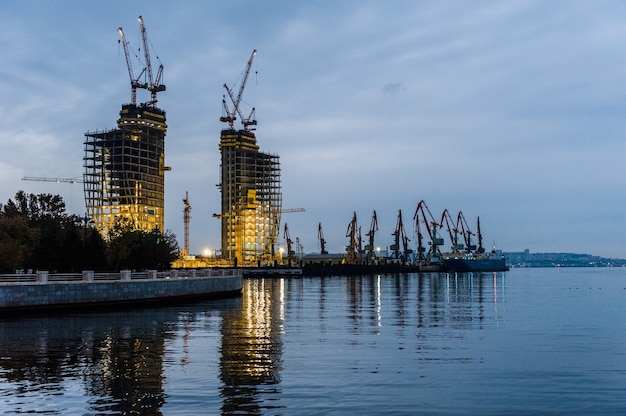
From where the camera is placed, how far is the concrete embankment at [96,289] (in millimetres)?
59281

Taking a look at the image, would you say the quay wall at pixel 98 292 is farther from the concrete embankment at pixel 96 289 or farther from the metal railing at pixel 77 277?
the metal railing at pixel 77 277

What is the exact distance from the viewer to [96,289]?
66.3 m

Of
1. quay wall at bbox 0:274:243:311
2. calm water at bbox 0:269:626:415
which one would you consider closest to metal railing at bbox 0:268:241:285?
quay wall at bbox 0:274:243:311

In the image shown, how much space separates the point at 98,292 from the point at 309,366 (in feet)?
133

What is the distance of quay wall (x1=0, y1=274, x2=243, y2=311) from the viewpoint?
59062 mm

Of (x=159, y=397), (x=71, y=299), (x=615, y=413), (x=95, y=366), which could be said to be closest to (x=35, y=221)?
(x=71, y=299)

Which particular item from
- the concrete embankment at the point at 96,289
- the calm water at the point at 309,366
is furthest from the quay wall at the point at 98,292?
the calm water at the point at 309,366

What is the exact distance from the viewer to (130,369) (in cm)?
2970

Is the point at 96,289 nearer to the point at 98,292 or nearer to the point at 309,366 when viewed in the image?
the point at 98,292

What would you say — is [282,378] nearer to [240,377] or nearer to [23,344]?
[240,377]

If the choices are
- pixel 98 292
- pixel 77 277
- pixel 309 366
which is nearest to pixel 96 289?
pixel 98 292

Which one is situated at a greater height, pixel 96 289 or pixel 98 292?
pixel 96 289

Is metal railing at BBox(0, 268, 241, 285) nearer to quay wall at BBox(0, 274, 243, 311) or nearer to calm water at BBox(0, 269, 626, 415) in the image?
quay wall at BBox(0, 274, 243, 311)

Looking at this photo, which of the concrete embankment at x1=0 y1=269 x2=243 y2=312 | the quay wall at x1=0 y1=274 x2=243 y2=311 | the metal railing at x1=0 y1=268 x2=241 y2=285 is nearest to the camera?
the quay wall at x1=0 y1=274 x2=243 y2=311
